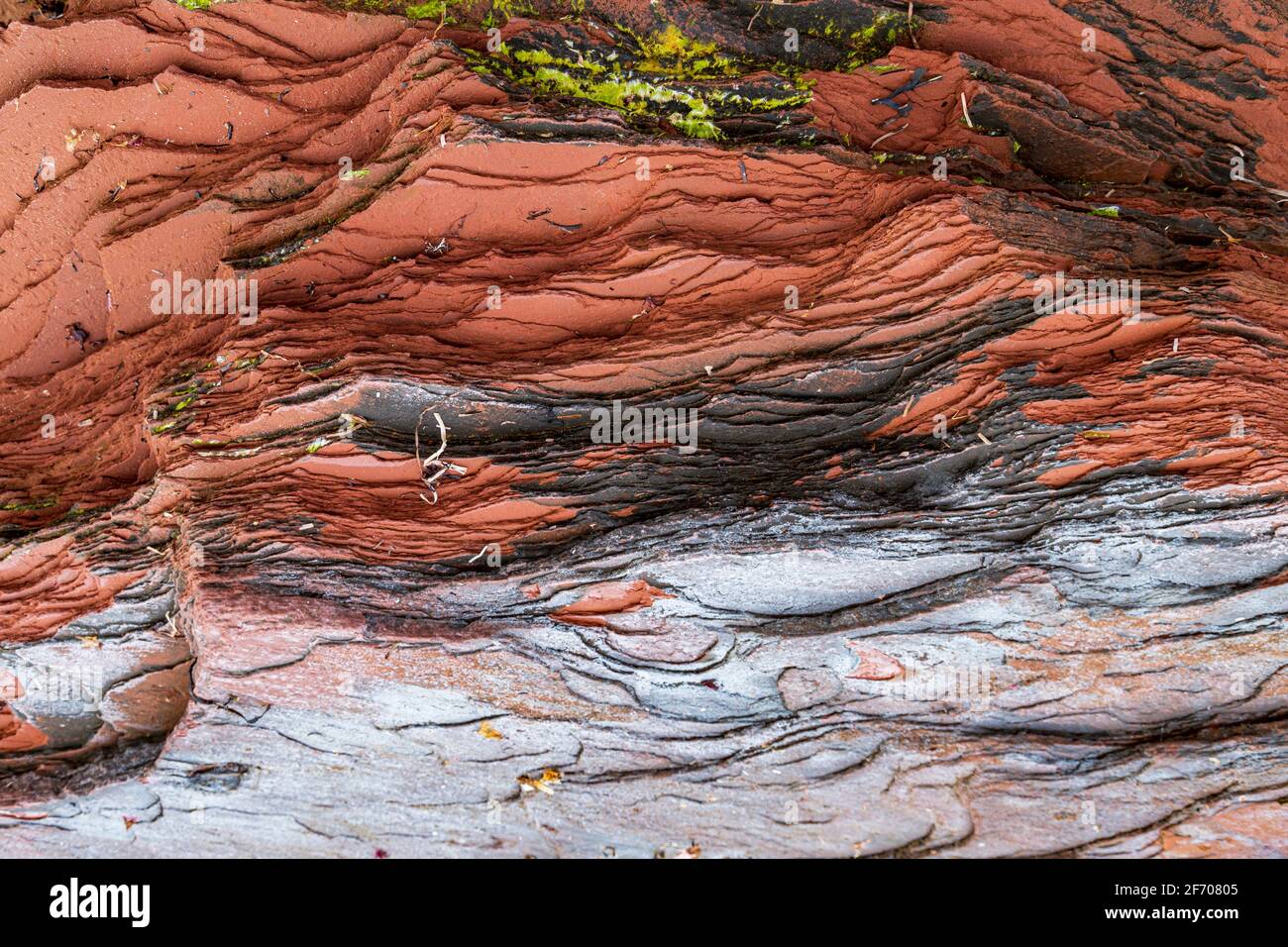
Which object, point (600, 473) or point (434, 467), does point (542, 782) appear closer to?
point (600, 473)

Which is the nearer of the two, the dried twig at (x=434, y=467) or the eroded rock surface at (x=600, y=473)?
the eroded rock surface at (x=600, y=473)

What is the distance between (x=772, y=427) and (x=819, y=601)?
1.06 metres

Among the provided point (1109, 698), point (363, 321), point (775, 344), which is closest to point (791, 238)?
point (775, 344)

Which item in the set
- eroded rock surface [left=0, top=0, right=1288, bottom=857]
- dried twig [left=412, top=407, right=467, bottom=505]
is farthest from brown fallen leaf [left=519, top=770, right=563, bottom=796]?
dried twig [left=412, top=407, right=467, bottom=505]

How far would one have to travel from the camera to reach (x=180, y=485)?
5.24m

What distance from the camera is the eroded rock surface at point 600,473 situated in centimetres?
490

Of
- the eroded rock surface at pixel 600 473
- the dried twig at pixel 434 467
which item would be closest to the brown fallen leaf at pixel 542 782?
the eroded rock surface at pixel 600 473

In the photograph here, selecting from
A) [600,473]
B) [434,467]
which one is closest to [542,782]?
[600,473]

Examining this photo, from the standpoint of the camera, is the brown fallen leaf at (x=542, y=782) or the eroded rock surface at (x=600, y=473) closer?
the eroded rock surface at (x=600, y=473)

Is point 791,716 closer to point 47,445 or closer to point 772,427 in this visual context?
point 772,427

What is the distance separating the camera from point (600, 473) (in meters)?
5.25

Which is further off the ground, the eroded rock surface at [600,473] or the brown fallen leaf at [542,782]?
the eroded rock surface at [600,473]

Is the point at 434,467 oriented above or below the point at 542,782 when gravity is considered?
above

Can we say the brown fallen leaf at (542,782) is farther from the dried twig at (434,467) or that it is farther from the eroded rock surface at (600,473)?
the dried twig at (434,467)
